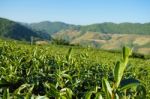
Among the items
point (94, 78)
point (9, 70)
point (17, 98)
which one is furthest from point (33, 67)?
point (17, 98)

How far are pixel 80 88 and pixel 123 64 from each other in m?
1.88

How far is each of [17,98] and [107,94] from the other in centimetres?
64

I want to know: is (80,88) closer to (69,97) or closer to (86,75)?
(86,75)

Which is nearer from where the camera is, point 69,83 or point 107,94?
point 107,94

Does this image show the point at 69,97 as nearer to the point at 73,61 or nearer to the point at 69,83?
the point at 69,83

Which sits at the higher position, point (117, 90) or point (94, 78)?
point (117, 90)

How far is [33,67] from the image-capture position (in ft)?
12.9

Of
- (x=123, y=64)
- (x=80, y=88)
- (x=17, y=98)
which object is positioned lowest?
(x=80, y=88)

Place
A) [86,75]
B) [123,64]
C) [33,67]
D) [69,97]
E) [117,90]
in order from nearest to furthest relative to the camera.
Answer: [123,64] < [117,90] < [69,97] < [86,75] < [33,67]

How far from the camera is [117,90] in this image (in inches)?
63.8

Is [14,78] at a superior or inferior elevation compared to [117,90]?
inferior

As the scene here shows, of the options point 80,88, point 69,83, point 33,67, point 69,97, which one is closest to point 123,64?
point 69,97

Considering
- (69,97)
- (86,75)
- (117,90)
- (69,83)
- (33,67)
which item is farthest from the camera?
(33,67)

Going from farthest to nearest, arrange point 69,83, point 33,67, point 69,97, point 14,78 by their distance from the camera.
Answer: point 33,67 < point 14,78 < point 69,83 < point 69,97
